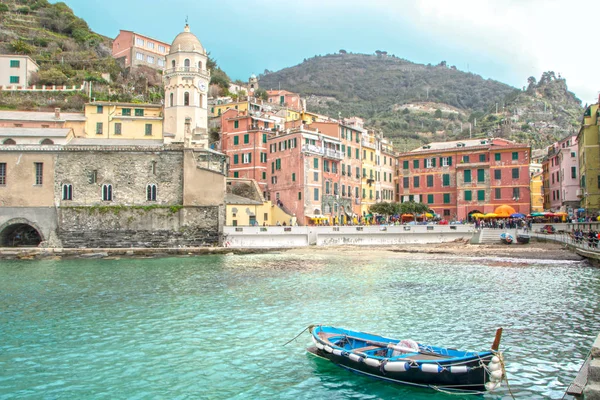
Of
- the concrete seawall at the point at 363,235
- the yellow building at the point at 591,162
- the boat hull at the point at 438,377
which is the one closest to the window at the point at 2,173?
the concrete seawall at the point at 363,235

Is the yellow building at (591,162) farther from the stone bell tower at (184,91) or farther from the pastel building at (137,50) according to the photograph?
the pastel building at (137,50)

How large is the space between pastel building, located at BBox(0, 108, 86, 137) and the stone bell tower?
10.9m

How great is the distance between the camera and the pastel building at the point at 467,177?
5544 cm

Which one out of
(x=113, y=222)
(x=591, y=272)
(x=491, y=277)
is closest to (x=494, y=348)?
(x=491, y=277)

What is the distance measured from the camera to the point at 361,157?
63750mm

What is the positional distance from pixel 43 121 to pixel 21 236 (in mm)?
14459

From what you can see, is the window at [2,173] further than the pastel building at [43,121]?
No

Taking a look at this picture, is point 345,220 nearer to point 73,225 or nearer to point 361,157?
point 361,157

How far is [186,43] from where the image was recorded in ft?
183

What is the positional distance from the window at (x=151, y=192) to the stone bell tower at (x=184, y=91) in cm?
895

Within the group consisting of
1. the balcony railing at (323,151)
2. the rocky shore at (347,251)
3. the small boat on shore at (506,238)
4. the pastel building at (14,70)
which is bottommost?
the rocky shore at (347,251)

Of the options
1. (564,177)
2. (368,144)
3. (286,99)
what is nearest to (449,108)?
(286,99)

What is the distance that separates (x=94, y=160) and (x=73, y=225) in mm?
6482

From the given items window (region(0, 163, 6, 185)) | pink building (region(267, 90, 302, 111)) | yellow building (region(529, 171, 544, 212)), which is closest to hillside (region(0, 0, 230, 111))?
pink building (region(267, 90, 302, 111))
